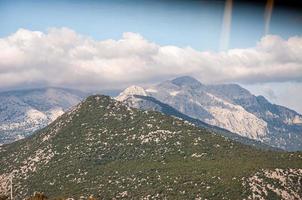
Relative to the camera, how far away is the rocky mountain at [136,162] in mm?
92875

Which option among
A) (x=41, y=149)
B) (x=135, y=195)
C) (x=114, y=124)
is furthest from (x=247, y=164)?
(x=41, y=149)

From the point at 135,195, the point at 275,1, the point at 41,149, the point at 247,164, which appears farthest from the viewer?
the point at 41,149

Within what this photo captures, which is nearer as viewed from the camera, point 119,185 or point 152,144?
point 119,185

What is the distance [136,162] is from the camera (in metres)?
112

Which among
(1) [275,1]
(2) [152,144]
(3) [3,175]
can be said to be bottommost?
(3) [3,175]

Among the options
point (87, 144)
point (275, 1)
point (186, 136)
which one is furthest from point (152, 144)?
point (275, 1)

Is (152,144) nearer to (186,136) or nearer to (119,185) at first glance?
(186,136)

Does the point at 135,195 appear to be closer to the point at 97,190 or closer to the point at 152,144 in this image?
the point at 97,190

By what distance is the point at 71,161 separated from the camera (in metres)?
115

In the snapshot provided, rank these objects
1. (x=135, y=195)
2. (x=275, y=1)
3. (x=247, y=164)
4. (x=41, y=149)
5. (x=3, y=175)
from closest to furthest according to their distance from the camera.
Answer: (x=275, y=1), (x=135, y=195), (x=247, y=164), (x=3, y=175), (x=41, y=149)

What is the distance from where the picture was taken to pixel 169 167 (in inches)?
4126

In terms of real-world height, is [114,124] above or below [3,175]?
above

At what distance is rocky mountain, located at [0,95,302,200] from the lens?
92.9 m

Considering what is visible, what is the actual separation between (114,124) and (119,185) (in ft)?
91.3
